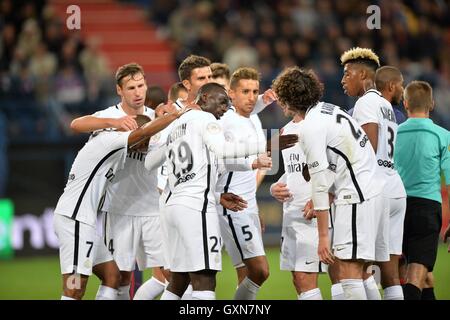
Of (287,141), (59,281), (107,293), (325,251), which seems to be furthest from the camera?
(59,281)

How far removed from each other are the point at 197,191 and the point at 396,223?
1835mm

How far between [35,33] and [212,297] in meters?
10.7

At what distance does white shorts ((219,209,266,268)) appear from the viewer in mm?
7859

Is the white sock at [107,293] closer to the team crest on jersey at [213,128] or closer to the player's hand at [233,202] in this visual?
the player's hand at [233,202]

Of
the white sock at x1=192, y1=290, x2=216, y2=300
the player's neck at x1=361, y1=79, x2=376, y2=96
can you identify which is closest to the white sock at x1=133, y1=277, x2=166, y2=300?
the white sock at x1=192, y1=290, x2=216, y2=300

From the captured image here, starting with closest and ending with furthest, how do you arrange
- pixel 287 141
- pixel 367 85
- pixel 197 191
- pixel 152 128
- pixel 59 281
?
pixel 197 191 < pixel 287 141 < pixel 152 128 < pixel 367 85 < pixel 59 281

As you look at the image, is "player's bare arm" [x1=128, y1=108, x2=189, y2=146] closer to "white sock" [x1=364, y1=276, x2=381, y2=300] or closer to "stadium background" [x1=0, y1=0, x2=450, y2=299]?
"white sock" [x1=364, y1=276, x2=381, y2=300]

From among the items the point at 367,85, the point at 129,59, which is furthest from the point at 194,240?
the point at 129,59

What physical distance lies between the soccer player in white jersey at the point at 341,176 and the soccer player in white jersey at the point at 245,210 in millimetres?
1053

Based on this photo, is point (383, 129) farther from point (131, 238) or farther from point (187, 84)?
point (131, 238)

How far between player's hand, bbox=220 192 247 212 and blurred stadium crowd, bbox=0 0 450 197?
20.6 feet

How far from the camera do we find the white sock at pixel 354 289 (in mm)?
6676

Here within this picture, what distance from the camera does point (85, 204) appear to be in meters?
7.22
